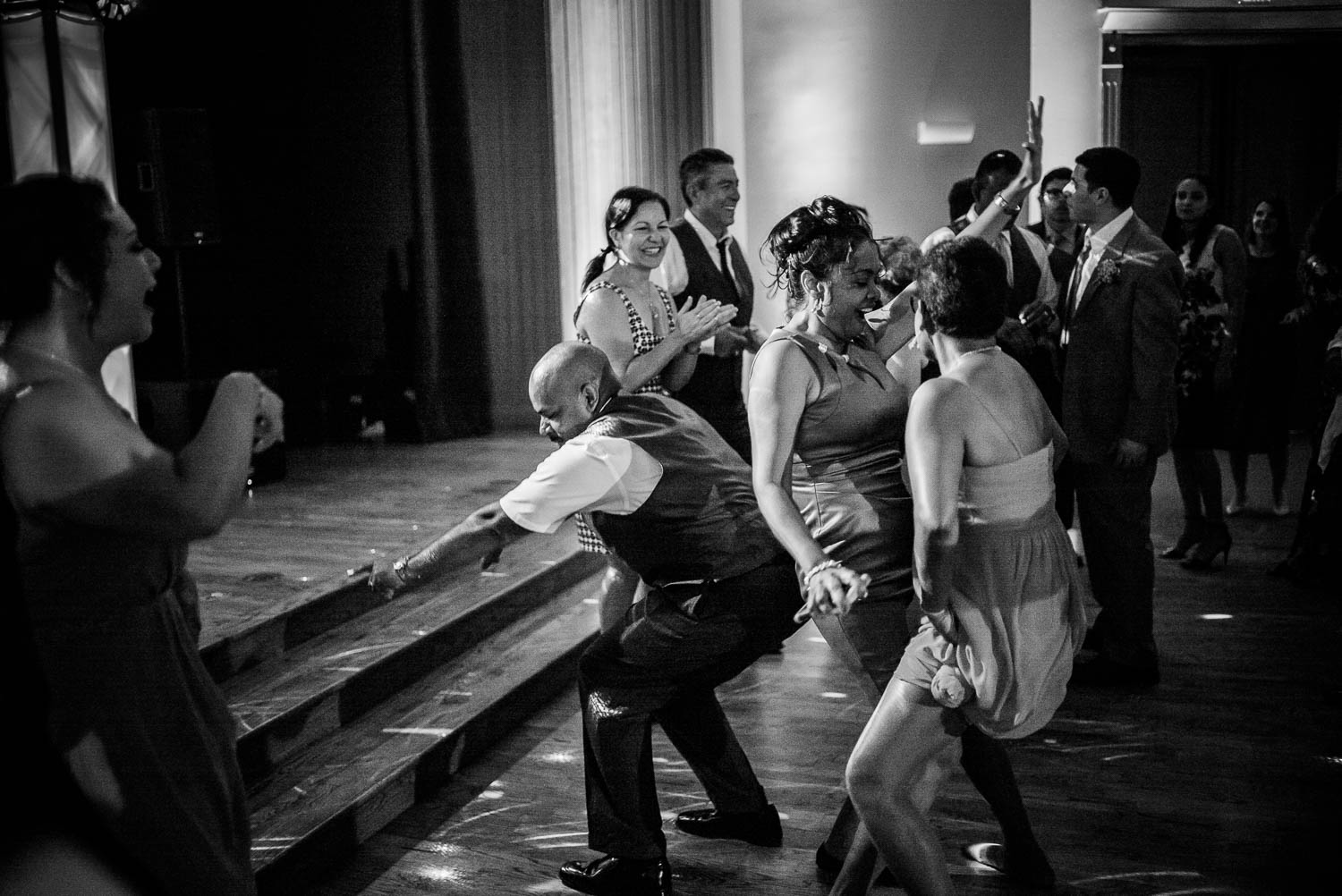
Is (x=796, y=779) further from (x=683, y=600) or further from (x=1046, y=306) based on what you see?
(x=1046, y=306)

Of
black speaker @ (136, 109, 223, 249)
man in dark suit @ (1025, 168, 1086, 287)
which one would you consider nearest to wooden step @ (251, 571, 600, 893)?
man in dark suit @ (1025, 168, 1086, 287)

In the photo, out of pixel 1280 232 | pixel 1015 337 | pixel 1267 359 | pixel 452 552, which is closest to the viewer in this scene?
pixel 452 552

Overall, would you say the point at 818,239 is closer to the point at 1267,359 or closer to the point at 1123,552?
the point at 1123,552

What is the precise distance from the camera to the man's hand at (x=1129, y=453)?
3725 millimetres

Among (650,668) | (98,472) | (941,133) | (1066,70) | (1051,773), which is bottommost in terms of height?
(1051,773)

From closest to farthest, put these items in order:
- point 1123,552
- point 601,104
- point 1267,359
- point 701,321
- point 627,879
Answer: point 627,879, point 701,321, point 1123,552, point 1267,359, point 601,104

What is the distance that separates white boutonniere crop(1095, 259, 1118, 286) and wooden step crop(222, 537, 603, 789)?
224 cm

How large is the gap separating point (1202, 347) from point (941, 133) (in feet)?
9.36

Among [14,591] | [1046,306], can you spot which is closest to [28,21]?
[14,591]

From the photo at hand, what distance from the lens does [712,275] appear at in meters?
4.32

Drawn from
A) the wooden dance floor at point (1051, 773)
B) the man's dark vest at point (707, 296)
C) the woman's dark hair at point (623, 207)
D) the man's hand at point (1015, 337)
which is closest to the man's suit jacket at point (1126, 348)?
the man's hand at point (1015, 337)

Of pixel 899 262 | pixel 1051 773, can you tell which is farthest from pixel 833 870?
pixel 899 262

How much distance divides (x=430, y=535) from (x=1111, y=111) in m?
5.07

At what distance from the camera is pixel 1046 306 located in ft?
14.7
